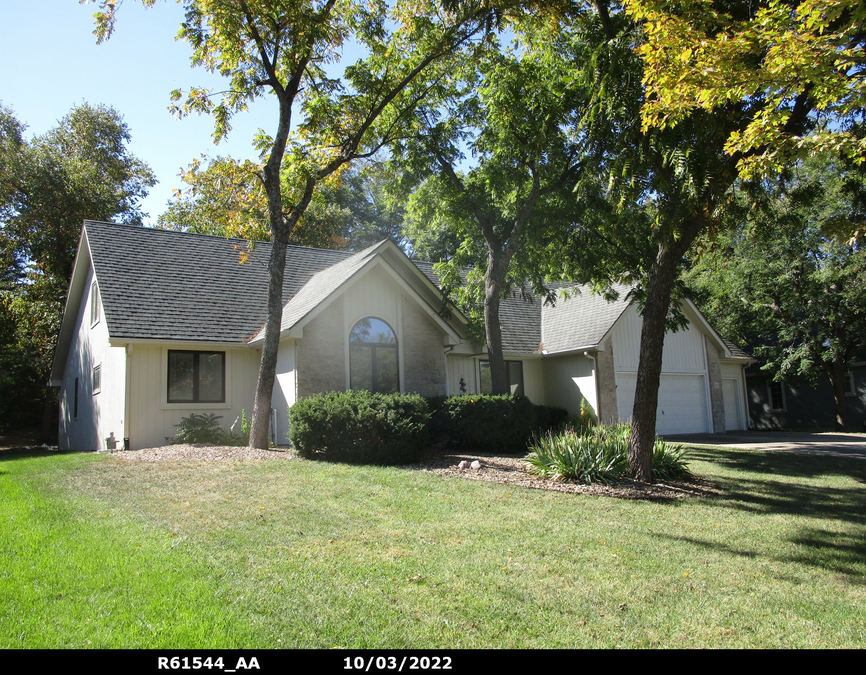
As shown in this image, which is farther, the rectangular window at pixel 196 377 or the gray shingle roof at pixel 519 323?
the gray shingle roof at pixel 519 323

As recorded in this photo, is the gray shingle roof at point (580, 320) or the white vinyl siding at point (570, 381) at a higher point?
the gray shingle roof at point (580, 320)

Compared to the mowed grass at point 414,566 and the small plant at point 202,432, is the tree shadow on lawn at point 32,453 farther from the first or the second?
the mowed grass at point 414,566

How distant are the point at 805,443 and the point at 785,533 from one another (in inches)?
465

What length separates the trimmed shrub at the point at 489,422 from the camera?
525 inches

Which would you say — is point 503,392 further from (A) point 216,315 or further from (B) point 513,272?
(A) point 216,315

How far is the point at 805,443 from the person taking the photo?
17125mm

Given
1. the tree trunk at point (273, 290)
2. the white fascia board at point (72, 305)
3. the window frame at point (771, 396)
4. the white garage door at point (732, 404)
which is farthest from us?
the window frame at point (771, 396)

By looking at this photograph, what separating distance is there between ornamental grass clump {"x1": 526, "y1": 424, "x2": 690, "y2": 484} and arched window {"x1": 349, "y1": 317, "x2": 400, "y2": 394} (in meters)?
6.06

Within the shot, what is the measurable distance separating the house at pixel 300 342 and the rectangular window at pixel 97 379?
0.07m

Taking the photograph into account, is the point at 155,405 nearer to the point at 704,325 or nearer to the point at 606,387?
the point at 606,387

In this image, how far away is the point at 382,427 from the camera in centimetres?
1158

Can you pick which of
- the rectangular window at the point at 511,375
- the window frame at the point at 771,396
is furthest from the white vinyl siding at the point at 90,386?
the window frame at the point at 771,396

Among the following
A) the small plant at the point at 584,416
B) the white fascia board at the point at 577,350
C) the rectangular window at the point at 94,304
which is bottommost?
the small plant at the point at 584,416
